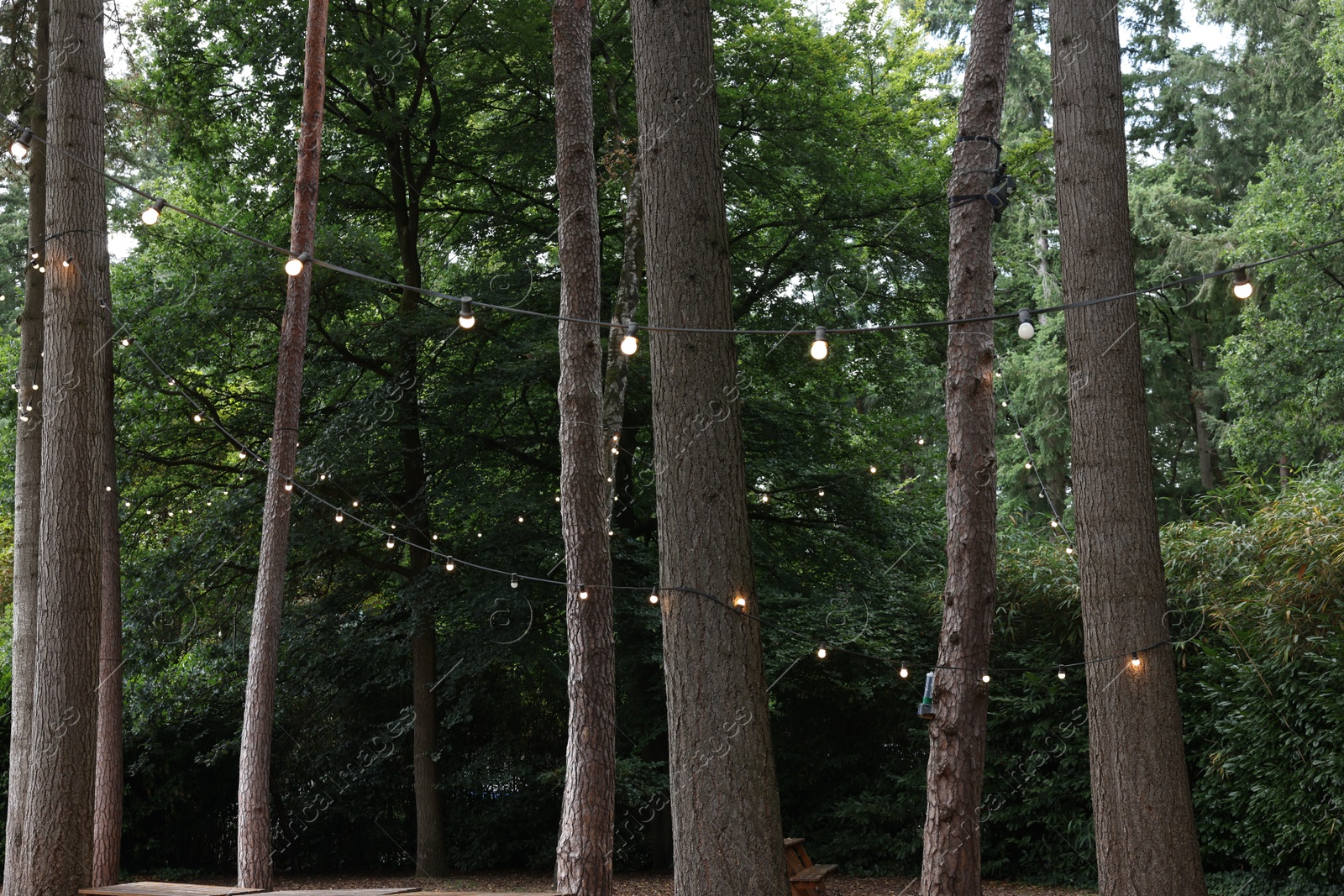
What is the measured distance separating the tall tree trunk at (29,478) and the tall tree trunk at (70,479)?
139 centimetres

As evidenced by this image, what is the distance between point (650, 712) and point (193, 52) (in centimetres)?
715

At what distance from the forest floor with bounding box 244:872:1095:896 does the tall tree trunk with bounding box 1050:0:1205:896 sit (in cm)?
372

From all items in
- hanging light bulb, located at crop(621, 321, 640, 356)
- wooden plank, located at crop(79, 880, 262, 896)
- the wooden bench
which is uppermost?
hanging light bulb, located at crop(621, 321, 640, 356)

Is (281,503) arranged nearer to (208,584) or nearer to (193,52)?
(208,584)

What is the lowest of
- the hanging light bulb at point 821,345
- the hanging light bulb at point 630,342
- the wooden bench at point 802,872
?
the wooden bench at point 802,872

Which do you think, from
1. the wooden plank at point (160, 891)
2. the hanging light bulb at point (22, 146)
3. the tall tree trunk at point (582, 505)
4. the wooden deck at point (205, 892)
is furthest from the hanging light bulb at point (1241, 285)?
the wooden plank at point (160, 891)

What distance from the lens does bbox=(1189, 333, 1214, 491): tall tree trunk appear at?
51.1ft

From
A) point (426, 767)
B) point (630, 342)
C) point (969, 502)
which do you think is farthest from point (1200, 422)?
point (630, 342)

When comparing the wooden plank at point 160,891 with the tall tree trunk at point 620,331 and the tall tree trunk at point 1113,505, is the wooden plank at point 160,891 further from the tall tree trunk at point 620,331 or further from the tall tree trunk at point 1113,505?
the tall tree trunk at point 1113,505

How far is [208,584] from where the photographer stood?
9.90 metres

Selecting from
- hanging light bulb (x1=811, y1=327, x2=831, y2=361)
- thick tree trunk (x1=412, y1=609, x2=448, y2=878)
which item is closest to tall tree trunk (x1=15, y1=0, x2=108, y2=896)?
hanging light bulb (x1=811, y1=327, x2=831, y2=361)

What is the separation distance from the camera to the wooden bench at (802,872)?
24.5 feet

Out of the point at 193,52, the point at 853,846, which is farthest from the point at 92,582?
the point at 853,846

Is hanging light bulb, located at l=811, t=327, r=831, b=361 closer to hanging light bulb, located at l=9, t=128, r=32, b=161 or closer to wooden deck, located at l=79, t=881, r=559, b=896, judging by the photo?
wooden deck, located at l=79, t=881, r=559, b=896
